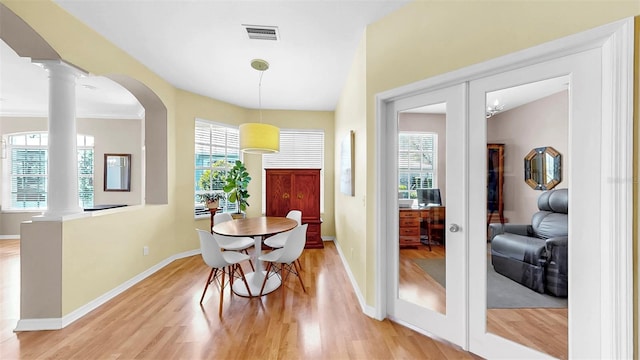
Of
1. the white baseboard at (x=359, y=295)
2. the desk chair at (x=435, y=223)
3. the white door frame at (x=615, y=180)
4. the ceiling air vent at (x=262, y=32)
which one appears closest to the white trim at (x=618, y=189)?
the white door frame at (x=615, y=180)

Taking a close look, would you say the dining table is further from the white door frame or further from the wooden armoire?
the white door frame

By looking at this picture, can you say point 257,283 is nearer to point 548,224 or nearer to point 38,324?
point 38,324

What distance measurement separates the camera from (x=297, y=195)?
14.0 feet

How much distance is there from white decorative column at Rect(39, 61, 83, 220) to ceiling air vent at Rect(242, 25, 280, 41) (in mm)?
1724

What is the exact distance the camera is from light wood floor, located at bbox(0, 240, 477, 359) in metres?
1.73

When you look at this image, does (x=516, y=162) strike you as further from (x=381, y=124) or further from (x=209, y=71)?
(x=209, y=71)

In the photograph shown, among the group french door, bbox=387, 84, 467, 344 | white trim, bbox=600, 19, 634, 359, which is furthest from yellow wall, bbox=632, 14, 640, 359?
french door, bbox=387, 84, 467, 344

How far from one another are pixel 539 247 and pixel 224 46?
3.36 metres

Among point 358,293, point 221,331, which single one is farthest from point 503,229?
point 221,331

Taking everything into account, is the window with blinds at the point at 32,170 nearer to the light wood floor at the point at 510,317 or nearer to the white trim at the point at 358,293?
the white trim at the point at 358,293

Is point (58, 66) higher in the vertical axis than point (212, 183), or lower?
higher

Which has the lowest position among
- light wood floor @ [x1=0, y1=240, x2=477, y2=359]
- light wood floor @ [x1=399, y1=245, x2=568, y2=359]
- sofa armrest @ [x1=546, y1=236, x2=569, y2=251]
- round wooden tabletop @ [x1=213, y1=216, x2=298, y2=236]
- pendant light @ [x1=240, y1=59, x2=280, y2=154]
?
light wood floor @ [x1=0, y1=240, x2=477, y2=359]

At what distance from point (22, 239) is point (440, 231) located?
366cm

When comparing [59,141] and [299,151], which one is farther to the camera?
[299,151]
